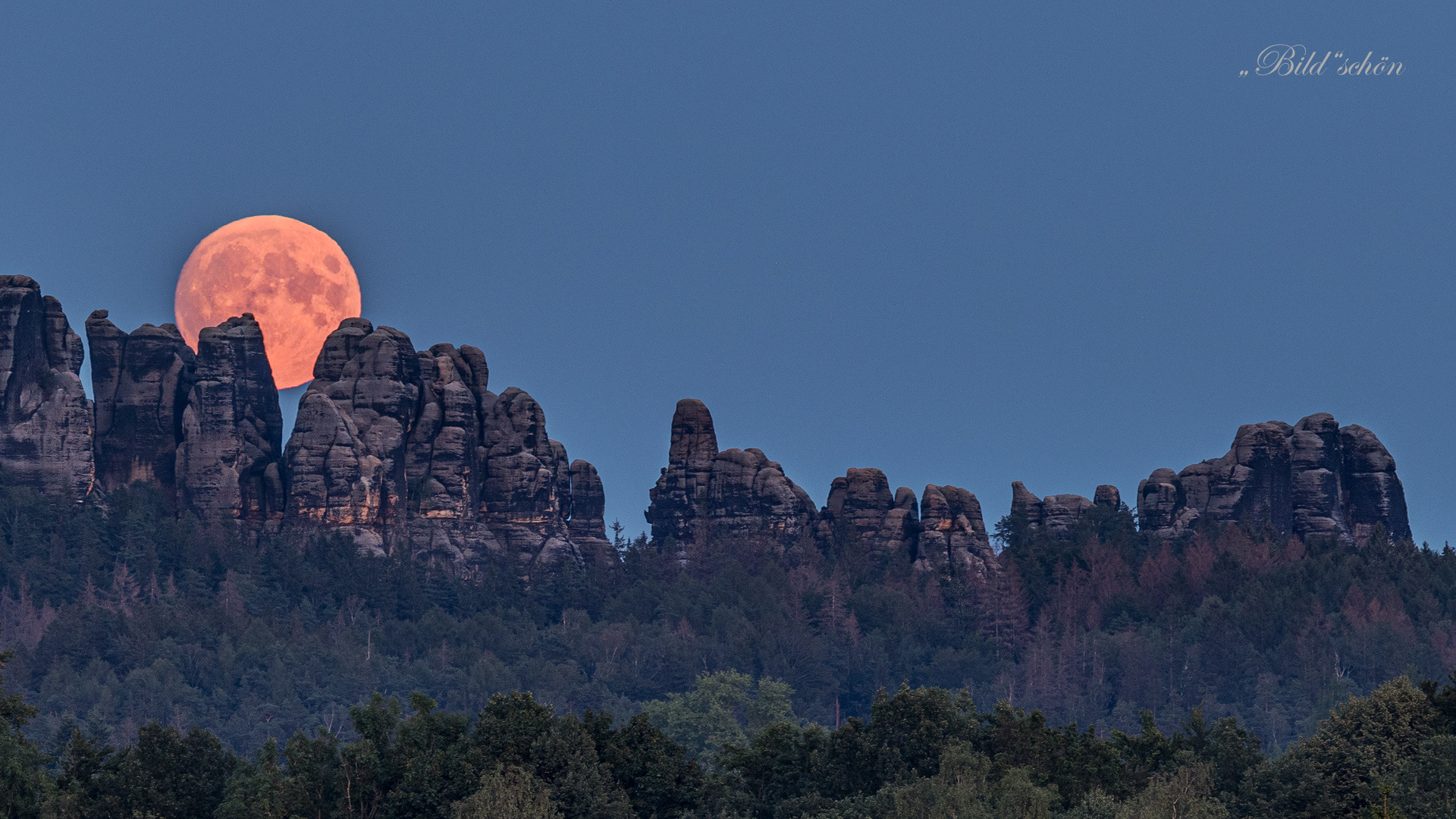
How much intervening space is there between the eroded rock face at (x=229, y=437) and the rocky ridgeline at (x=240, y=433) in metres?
0.13

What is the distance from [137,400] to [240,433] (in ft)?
29.7

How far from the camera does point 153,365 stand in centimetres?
19750

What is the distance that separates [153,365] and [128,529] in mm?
15415

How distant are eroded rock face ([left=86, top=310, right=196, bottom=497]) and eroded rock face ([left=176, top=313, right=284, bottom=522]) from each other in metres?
1.46

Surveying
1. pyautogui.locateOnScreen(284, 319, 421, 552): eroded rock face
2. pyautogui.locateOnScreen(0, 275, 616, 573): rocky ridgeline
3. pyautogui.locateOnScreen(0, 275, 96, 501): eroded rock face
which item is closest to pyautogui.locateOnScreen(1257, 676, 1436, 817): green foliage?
pyautogui.locateOnScreen(284, 319, 421, 552): eroded rock face

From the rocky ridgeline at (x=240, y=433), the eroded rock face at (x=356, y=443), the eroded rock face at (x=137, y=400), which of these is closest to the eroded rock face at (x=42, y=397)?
the rocky ridgeline at (x=240, y=433)

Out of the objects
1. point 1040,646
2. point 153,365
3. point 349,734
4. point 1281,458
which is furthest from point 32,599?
point 1281,458

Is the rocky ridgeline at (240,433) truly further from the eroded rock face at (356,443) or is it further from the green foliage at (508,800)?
the green foliage at (508,800)

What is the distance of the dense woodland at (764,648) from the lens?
297 ft

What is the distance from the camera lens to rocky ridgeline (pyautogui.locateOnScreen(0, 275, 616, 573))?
19238 cm

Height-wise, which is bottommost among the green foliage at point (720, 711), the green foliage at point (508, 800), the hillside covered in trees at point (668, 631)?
the green foliage at point (508, 800)

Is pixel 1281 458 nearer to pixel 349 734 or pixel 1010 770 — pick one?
pixel 349 734

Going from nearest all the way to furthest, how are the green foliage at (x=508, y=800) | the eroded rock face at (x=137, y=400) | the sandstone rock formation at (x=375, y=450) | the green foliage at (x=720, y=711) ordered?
the green foliage at (x=508, y=800)
the green foliage at (x=720, y=711)
the sandstone rock formation at (x=375, y=450)
the eroded rock face at (x=137, y=400)

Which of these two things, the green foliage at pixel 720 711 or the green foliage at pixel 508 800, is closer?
the green foliage at pixel 508 800
